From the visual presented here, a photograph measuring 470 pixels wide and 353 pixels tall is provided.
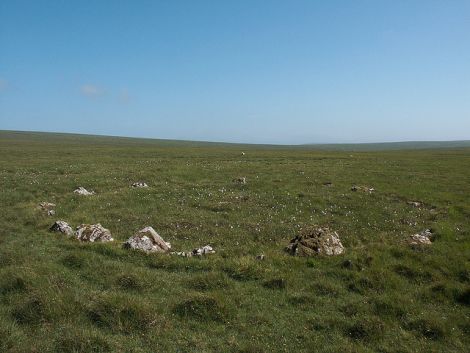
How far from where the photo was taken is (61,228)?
1791 centimetres

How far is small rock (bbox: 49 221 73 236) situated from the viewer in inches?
698

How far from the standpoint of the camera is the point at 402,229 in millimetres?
19625

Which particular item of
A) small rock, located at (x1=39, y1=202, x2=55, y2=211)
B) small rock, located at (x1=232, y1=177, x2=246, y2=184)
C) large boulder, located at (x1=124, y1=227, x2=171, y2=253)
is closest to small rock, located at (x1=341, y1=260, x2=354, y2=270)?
large boulder, located at (x1=124, y1=227, x2=171, y2=253)

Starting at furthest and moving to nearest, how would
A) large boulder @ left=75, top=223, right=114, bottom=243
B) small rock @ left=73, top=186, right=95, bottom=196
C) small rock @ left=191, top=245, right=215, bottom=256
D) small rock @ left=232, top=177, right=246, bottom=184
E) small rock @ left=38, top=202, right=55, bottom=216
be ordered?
small rock @ left=232, top=177, right=246, bottom=184
small rock @ left=73, top=186, right=95, bottom=196
small rock @ left=38, top=202, right=55, bottom=216
large boulder @ left=75, top=223, right=114, bottom=243
small rock @ left=191, top=245, right=215, bottom=256

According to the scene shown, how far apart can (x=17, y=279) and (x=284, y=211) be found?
1432cm

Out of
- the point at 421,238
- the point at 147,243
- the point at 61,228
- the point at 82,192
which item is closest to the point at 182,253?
the point at 147,243

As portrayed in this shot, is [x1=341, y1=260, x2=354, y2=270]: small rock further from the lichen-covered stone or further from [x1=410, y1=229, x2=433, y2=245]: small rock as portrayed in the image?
the lichen-covered stone

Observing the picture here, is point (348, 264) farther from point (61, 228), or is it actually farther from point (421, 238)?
point (61, 228)

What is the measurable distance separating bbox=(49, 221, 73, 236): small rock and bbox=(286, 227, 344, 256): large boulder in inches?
379

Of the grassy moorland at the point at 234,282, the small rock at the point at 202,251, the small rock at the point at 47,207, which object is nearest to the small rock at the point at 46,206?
the small rock at the point at 47,207

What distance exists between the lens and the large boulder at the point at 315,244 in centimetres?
1530

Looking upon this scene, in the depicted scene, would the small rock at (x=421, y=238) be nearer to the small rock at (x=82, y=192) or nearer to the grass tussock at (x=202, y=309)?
the grass tussock at (x=202, y=309)

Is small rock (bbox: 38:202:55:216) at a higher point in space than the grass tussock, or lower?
higher

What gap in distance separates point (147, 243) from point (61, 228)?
4.93 m
